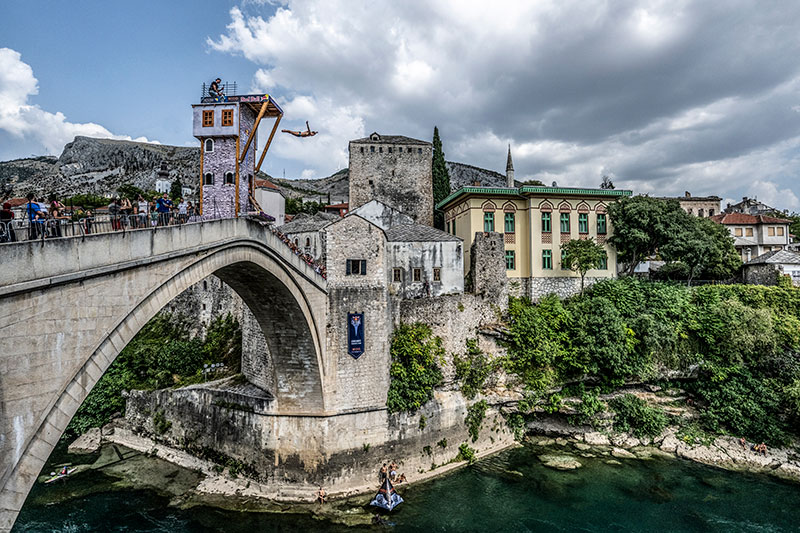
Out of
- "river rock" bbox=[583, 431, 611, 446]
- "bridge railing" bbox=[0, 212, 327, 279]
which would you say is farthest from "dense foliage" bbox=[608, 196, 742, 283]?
"bridge railing" bbox=[0, 212, 327, 279]

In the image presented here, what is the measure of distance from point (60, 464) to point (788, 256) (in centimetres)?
4542

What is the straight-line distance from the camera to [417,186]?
34.6 metres

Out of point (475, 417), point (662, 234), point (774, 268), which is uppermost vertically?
point (662, 234)

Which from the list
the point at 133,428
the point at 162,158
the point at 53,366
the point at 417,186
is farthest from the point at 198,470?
the point at 162,158

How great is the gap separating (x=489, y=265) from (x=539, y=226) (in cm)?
539

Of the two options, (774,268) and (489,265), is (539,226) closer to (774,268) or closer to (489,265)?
(489,265)

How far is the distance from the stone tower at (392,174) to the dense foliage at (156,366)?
1511 cm

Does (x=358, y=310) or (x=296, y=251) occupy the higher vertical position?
(x=296, y=251)

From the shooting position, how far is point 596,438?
2194cm

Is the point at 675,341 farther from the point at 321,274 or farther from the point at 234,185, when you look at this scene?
the point at 234,185

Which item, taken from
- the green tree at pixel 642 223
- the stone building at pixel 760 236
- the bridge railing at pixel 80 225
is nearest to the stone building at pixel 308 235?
the bridge railing at pixel 80 225

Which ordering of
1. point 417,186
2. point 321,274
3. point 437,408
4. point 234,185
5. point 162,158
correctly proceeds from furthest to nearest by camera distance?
point 162,158
point 417,186
point 437,408
point 321,274
point 234,185

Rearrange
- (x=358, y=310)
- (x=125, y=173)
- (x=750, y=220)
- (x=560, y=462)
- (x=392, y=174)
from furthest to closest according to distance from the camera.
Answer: (x=125, y=173) → (x=750, y=220) → (x=392, y=174) → (x=560, y=462) → (x=358, y=310)

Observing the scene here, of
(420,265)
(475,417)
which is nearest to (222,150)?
(420,265)
